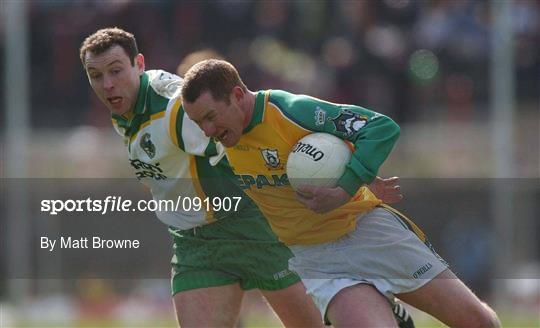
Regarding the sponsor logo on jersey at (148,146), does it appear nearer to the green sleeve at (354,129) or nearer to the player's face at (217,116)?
the player's face at (217,116)

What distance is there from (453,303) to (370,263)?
0.46 meters

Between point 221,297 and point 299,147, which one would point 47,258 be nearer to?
point 221,297

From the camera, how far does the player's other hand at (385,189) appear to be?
261 inches

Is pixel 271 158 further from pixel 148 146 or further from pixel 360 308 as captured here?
pixel 148 146

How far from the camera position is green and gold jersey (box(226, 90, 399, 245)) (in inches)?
238

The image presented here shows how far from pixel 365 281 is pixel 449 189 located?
8310 mm

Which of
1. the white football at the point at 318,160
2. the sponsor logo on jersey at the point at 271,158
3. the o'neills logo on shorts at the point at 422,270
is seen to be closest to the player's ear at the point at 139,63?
the sponsor logo on jersey at the point at 271,158

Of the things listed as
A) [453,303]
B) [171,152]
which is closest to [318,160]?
[453,303]

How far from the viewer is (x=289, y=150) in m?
6.20

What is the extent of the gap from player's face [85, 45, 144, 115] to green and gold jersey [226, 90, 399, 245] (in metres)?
0.86

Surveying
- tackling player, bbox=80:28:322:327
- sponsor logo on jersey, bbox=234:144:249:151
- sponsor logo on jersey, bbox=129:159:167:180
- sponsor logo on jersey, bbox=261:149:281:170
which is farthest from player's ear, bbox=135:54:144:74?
sponsor logo on jersey, bbox=261:149:281:170

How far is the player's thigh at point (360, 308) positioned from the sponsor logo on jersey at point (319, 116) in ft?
2.74

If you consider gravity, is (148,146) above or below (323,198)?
below

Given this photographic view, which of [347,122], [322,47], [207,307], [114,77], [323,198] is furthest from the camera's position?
[322,47]
